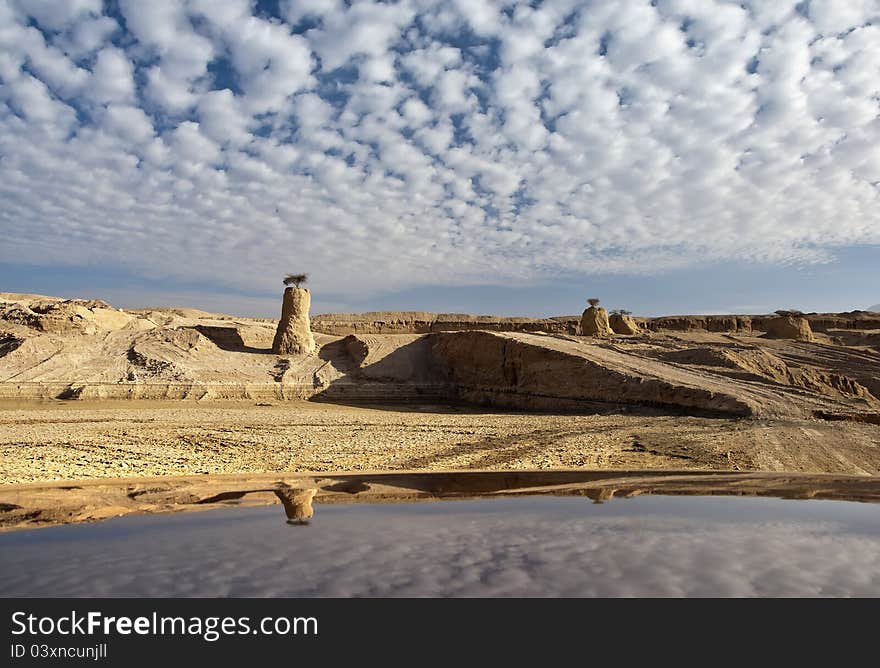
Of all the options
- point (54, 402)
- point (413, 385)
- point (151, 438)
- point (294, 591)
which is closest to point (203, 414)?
point (151, 438)

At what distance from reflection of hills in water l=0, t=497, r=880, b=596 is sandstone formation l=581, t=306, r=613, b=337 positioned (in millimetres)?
26555

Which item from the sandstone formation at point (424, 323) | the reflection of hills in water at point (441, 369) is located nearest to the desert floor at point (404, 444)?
the reflection of hills in water at point (441, 369)

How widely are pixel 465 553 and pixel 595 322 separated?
2863cm

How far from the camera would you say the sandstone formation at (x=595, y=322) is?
30.4m

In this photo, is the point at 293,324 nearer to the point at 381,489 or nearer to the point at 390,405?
the point at 390,405

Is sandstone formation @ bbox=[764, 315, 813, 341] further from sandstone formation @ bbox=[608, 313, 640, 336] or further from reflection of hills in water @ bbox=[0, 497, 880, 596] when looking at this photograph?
reflection of hills in water @ bbox=[0, 497, 880, 596]

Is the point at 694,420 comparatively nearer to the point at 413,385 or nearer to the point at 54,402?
the point at 413,385

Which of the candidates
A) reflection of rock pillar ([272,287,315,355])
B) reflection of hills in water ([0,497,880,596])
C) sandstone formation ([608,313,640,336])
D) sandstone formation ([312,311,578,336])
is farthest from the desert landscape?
sandstone formation ([312,311,578,336])

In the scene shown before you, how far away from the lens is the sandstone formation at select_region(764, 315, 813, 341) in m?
29.1

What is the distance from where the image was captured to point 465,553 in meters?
3.10

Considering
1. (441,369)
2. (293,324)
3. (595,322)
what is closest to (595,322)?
(595,322)

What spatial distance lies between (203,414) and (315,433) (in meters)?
4.91

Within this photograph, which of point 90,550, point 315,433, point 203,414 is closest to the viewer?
point 90,550

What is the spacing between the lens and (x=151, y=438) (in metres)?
10.1
